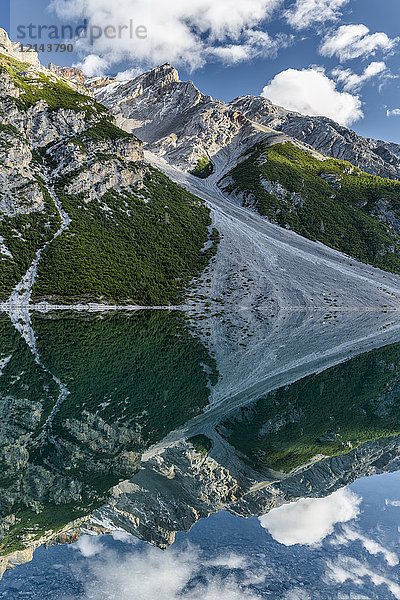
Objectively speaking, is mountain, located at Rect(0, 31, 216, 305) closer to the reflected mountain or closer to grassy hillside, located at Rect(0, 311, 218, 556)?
grassy hillside, located at Rect(0, 311, 218, 556)

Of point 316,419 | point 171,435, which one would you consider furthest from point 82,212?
point 316,419

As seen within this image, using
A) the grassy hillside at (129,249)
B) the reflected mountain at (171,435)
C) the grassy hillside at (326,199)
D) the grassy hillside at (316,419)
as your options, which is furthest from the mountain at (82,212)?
the grassy hillside at (316,419)

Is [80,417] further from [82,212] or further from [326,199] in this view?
[326,199]

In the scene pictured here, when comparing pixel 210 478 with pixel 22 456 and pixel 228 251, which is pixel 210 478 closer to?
pixel 22 456

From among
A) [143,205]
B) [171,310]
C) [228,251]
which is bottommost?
[171,310]

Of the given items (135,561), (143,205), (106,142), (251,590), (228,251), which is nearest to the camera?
(251,590)

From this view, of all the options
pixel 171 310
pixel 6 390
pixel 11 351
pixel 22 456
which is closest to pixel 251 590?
pixel 22 456

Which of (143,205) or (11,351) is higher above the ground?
(143,205)
